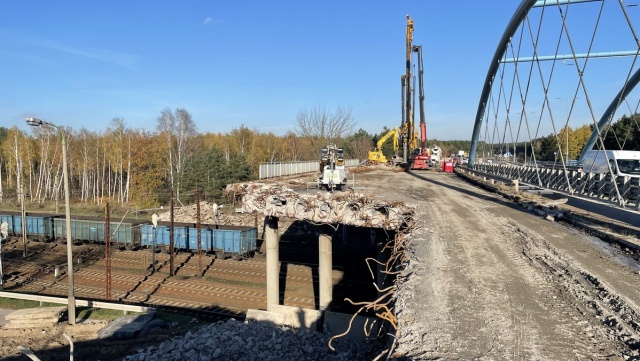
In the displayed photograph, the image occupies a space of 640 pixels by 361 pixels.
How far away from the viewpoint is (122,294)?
24.0 meters

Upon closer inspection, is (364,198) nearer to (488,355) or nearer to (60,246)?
(488,355)

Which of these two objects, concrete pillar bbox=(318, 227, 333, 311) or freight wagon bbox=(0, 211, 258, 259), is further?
freight wagon bbox=(0, 211, 258, 259)

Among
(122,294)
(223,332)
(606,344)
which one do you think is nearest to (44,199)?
(122,294)

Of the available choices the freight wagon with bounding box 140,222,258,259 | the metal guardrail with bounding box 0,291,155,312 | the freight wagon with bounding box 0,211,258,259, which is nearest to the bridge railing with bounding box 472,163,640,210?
the metal guardrail with bounding box 0,291,155,312

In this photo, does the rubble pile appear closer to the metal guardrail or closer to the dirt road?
the dirt road

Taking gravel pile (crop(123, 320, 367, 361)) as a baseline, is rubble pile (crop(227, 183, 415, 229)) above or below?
above

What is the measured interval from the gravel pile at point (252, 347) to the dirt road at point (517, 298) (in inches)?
112

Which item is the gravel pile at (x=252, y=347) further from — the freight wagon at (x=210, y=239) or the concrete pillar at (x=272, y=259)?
the freight wagon at (x=210, y=239)

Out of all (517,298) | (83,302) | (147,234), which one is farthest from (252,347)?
(147,234)

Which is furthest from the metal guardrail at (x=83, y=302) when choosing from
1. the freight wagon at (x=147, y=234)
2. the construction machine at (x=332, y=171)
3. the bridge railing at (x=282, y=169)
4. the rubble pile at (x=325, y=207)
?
the construction machine at (x=332, y=171)

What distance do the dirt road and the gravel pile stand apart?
9.33 ft

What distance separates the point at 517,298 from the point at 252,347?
6252 mm

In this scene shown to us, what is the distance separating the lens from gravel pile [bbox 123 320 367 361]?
948 centimetres

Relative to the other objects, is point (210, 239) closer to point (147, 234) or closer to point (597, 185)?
point (147, 234)
